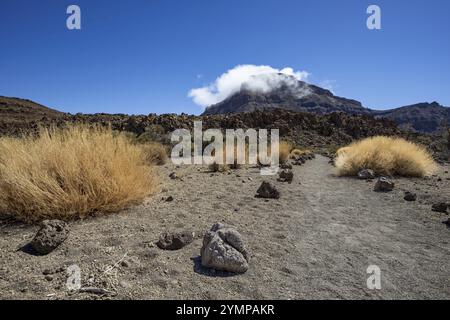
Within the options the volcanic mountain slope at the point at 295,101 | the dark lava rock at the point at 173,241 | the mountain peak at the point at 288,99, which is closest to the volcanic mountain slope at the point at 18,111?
the dark lava rock at the point at 173,241

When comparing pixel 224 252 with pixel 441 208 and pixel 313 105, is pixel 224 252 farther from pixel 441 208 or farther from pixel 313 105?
pixel 313 105

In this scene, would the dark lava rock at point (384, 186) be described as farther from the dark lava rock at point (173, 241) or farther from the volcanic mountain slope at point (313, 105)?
the volcanic mountain slope at point (313, 105)

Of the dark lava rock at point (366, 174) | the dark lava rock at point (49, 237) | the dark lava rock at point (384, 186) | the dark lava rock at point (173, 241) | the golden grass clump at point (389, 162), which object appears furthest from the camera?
the golden grass clump at point (389, 162)

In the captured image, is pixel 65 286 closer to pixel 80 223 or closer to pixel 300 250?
pixel 80 223

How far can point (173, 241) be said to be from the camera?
10.0 ft

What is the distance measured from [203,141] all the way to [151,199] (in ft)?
37.9

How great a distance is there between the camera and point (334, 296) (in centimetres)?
229

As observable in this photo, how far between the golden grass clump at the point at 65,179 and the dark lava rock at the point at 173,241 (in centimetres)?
120

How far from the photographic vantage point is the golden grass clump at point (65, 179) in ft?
11.8

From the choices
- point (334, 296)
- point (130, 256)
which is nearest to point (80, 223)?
point (130, 256)

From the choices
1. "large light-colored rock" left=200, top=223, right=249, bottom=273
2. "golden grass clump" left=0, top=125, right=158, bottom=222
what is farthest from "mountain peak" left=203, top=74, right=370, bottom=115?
"large light-colored rock" left=200, top=223, right=249, bottom=273

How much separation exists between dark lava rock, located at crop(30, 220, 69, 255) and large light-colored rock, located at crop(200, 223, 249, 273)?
133 cm

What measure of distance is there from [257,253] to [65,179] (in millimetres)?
2390

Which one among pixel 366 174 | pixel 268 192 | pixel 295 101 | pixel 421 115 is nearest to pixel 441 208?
pixel 268 192
